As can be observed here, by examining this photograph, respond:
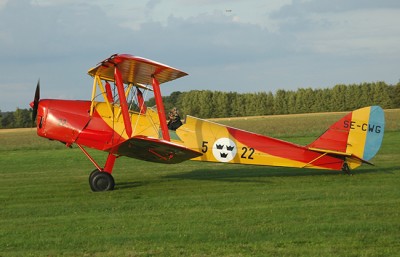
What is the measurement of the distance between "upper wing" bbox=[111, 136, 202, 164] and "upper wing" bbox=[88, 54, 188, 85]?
1.42 metres

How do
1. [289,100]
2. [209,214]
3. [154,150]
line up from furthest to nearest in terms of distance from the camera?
[289,100] < [154,150] < [209,214]

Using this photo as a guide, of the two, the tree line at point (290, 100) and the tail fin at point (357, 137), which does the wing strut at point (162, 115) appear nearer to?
the tail fin at point (357, 137)

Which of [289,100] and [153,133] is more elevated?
[289,100]

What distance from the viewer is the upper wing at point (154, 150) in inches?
394

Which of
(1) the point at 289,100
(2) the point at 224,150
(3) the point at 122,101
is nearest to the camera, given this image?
(3) the point at 122,101

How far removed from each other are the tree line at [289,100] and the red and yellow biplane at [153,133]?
6252 centimetres

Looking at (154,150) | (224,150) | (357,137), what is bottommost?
(154,150)

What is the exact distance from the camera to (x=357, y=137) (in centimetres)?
1201

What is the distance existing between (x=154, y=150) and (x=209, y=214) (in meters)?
2.63

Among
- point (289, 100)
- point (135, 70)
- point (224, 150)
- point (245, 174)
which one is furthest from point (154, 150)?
point (289, 100)

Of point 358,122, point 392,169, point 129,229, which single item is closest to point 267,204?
point 129,229

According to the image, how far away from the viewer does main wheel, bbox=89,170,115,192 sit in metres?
11.1

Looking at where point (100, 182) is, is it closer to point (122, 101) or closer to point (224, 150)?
point (122, 101)

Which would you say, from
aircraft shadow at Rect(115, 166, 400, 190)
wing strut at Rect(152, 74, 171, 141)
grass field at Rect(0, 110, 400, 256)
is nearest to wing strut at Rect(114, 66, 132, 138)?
wing strut at Rect(152, 74, 171, 141)
